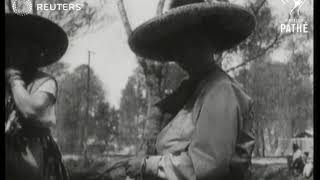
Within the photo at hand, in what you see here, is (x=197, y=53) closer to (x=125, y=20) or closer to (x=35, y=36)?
(x=125, y=20)

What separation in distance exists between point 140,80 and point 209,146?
45 centimetres

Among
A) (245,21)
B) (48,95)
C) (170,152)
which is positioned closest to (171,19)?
(245,21)

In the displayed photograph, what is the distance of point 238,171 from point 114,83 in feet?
1.78

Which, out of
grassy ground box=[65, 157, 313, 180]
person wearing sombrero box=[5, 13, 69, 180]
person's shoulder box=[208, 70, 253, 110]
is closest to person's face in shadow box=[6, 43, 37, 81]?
person wearing sombrero box=[5, 13, 69, 180]

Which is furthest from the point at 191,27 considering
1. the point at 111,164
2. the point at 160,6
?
the point at 111,164

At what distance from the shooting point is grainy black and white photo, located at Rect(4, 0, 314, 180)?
1.09 meters

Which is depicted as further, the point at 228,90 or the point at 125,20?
the point at 125,20

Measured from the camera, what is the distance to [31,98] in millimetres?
1187

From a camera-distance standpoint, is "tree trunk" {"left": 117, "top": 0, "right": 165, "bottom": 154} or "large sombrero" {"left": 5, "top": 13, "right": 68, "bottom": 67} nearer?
"tree trunk" {"left": 117, "top": 0, "right": 165, "bottom": 154}

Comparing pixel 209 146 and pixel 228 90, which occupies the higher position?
pixel 228 90

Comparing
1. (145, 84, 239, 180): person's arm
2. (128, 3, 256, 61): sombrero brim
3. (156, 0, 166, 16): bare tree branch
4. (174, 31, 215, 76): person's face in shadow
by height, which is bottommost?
(145, 84, 239, 180): person's arm

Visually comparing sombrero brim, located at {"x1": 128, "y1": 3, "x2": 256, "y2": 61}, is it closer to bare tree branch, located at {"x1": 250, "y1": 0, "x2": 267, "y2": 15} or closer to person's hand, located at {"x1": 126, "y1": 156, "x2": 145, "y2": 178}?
bare tree branch, located at {"x1": 250, "y1": 0, "x2": 267, "y2": 15}

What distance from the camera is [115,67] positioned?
1.34m

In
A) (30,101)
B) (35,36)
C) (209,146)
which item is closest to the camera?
(209,146)
